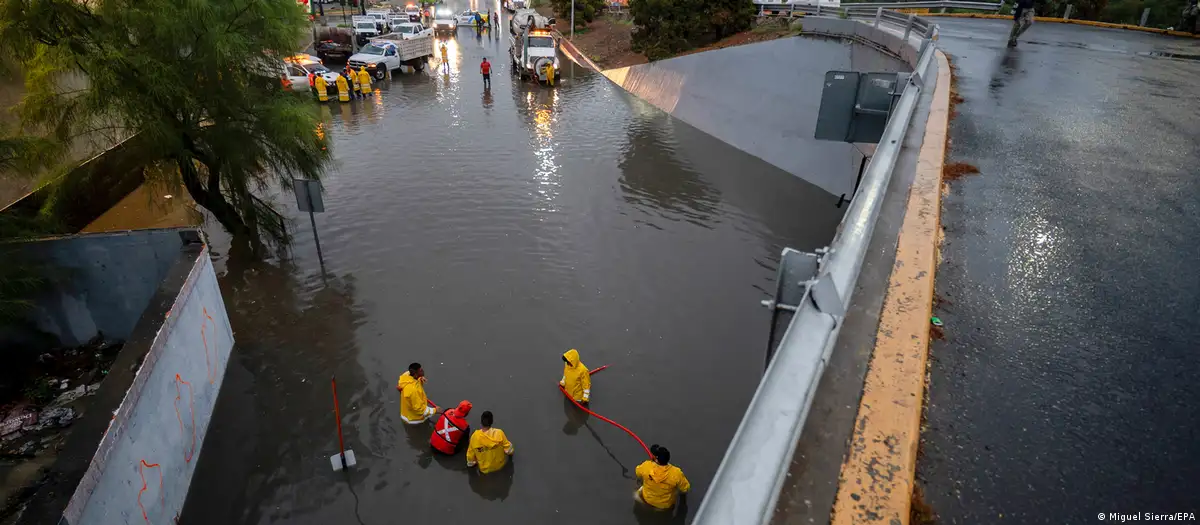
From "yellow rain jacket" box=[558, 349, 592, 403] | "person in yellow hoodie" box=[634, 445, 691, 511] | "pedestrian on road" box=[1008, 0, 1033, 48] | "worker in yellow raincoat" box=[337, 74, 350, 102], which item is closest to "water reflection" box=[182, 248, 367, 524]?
"yellow rain jacket" box=[558, 349, 592, 403]

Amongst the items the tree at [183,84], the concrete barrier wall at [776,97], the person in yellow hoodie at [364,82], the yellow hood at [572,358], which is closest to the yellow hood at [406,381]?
the yellow hood at [572,358]

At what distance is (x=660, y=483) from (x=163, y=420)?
5.19 metres

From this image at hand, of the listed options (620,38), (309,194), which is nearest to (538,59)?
(620,38)

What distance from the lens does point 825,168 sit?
1616 cm

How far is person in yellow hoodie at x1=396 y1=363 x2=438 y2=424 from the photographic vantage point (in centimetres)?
750

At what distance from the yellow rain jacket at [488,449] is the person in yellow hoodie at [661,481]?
5.19 ft

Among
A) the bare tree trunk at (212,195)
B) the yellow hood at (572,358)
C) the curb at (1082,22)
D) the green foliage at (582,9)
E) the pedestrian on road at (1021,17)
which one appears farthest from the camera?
the green foliage at (582,9)

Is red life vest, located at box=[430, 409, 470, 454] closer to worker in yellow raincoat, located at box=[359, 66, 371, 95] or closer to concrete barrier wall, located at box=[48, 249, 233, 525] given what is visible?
concrete barrier wall, located at box=[48, 249, 233, 525]

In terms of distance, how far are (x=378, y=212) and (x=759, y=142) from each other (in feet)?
37.9

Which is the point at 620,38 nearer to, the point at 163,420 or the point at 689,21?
the point at 689,21

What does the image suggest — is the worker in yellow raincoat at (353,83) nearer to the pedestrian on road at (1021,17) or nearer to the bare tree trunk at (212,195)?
the bare tree trunk at (212,195)

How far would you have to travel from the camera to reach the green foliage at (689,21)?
2742 centimetres

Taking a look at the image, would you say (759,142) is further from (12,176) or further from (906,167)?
(12,176)

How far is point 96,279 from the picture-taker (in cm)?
872
